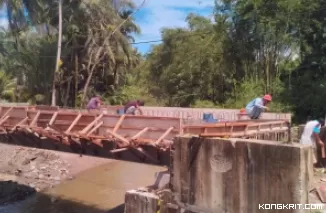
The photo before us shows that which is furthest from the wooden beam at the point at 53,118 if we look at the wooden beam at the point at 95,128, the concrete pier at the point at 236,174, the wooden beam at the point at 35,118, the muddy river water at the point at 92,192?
the concrete pier at the point at 236,174

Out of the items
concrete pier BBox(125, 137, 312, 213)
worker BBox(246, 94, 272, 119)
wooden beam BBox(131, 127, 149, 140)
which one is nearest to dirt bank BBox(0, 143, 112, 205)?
wooden beam BBox(131, 127, 149, 140)

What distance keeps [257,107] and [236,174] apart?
19.0 feet

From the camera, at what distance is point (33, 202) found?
18.5 metres

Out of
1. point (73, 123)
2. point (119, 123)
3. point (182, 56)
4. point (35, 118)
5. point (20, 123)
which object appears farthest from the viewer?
point (182, 56)

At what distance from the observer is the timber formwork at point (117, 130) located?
399 inches

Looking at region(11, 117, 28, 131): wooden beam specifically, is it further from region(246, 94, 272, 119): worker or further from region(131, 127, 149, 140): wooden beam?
region(246, 94, 272, 119): worker

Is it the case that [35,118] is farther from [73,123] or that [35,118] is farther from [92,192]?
[92,192]

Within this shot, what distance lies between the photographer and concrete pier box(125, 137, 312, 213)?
769cm

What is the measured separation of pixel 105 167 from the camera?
85.6ft

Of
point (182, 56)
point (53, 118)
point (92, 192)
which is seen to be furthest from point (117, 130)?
point (182, 56)

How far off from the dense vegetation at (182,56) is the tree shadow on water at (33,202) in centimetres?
1414

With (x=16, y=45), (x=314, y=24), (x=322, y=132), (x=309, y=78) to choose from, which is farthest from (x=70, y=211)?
(x=16, y=45)

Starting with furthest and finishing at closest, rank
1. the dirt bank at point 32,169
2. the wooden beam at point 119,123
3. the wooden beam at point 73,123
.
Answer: the dirt bank at point 32,169
the wooden beam at point 73,123
the wooden beam at point 119,123

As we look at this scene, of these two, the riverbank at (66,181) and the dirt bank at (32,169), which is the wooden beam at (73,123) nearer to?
the riverbank at (66,181)
